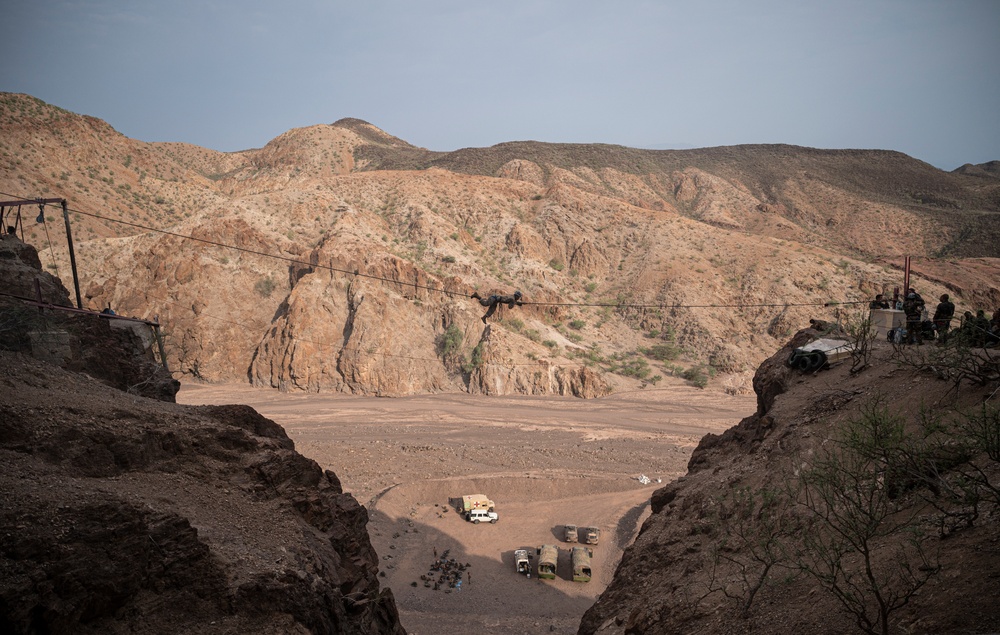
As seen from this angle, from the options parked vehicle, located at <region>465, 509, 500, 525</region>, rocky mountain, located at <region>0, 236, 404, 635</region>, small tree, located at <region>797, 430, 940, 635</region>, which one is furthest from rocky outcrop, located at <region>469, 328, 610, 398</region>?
small tree, located at <region>797, 430, 940, 635</region>

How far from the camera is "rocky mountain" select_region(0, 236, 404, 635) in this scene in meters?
6.72

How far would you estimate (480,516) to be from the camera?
24094 mm

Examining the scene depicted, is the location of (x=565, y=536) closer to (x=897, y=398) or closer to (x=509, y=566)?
(x=509, y=566)

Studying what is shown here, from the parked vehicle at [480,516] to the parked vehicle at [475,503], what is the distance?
0.15 metres

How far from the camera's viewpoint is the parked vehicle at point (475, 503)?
24266 mm

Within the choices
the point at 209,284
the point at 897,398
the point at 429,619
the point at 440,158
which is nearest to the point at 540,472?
the point at 429,619

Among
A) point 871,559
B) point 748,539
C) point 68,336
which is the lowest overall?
point 748,539

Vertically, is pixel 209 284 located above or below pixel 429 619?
above

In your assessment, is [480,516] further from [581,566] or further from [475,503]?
[581,566]

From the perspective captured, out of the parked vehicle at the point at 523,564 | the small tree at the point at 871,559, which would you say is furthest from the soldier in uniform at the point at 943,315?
the parked vehicle at the point at 523,564

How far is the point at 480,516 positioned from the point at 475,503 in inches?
21.4

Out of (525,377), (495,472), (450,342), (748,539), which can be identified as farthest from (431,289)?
(748,539)

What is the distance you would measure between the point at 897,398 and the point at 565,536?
46.2 feet

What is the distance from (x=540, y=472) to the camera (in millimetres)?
27703
